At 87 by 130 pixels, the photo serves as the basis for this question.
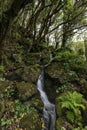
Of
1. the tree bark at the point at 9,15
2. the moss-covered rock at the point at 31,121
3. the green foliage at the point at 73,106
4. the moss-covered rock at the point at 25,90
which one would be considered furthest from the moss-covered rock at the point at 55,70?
the tree bark at the point at 9,15

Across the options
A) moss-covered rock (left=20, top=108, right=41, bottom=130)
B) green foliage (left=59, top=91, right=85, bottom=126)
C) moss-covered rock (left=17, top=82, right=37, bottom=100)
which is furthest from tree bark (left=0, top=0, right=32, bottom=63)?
green foliage (left=59, top=91, right=85, bottom=126)

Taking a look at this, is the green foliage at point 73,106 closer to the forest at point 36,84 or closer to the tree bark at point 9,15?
the forest at point 36,84

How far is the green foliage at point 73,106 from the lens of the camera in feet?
21.5

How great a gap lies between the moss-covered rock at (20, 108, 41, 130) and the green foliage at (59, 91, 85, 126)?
1.08 meters

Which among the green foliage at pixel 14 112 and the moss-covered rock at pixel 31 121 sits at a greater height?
the green foliage at pixel 14 112

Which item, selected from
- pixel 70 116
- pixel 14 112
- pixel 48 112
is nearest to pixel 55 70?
pixel 48 112

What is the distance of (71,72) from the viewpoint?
9.30 metres

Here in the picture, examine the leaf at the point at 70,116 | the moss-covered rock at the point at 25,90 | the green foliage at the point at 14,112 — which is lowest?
the leaf at the point at 70,116

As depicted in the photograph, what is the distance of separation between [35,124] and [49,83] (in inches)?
121

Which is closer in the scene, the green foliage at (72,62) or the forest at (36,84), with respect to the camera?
the forest at (36,84)

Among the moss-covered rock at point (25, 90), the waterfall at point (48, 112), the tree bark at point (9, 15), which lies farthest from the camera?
the moss-covered rock at point (25, 90)

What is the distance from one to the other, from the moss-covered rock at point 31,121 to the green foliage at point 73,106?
108 centimetres

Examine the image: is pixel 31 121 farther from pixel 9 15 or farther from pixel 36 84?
pixel 9 15

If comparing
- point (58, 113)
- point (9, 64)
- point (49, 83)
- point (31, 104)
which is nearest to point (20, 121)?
point (31, 104)
